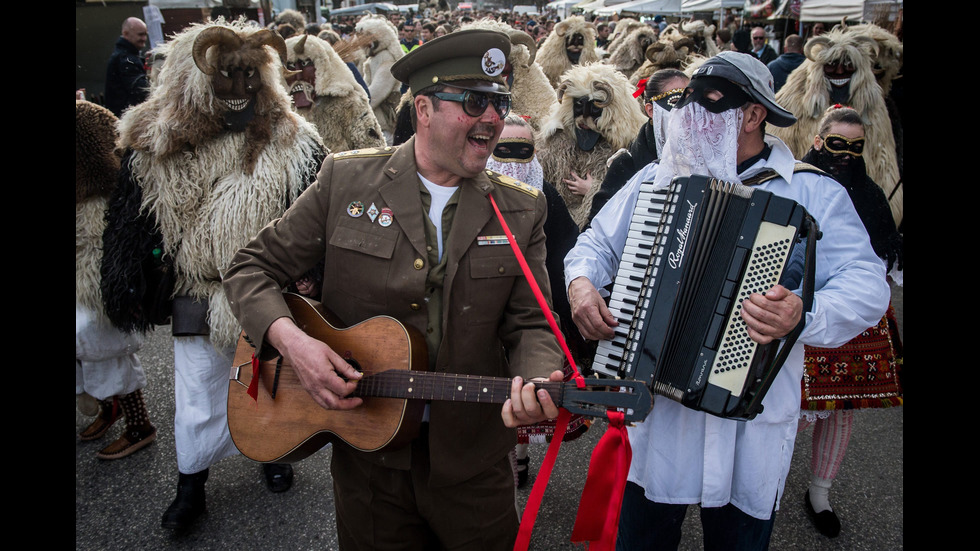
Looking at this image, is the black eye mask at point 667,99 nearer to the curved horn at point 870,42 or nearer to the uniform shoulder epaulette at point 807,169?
the uniform shoulder epaulette at point 807,169

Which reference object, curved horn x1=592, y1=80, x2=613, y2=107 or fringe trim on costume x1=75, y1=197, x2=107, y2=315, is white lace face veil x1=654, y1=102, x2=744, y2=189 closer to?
curved horn x1=592, y1=80, x2=613, y2=107

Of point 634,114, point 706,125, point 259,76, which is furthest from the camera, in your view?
point 634,114

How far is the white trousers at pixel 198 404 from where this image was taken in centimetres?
312

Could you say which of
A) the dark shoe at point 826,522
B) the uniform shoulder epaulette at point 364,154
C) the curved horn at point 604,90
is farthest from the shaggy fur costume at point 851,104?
the uniform shoulder epaulette at point 364,154

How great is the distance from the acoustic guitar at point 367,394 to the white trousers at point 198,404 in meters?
0.99

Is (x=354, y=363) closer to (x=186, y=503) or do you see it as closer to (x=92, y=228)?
(x=186, y=503)

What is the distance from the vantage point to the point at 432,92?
2027 mm

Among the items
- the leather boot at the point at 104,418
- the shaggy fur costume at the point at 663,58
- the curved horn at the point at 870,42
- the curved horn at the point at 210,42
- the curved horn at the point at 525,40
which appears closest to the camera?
the curved horn at the point at 210,42

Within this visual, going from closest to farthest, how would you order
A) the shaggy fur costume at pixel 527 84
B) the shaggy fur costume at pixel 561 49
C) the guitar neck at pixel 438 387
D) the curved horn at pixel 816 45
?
the guitar neck at pixel 438 387 < the curved horn at pixel 816 45 < the shaggy fur costume at pixel 527 84 < the shaggy fur costume at pixel 561 49

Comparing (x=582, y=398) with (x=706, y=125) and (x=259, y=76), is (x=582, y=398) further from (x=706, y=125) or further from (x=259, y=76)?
(x=259, y=76)

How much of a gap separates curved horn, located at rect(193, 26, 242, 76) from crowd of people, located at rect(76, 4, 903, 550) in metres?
0.01
